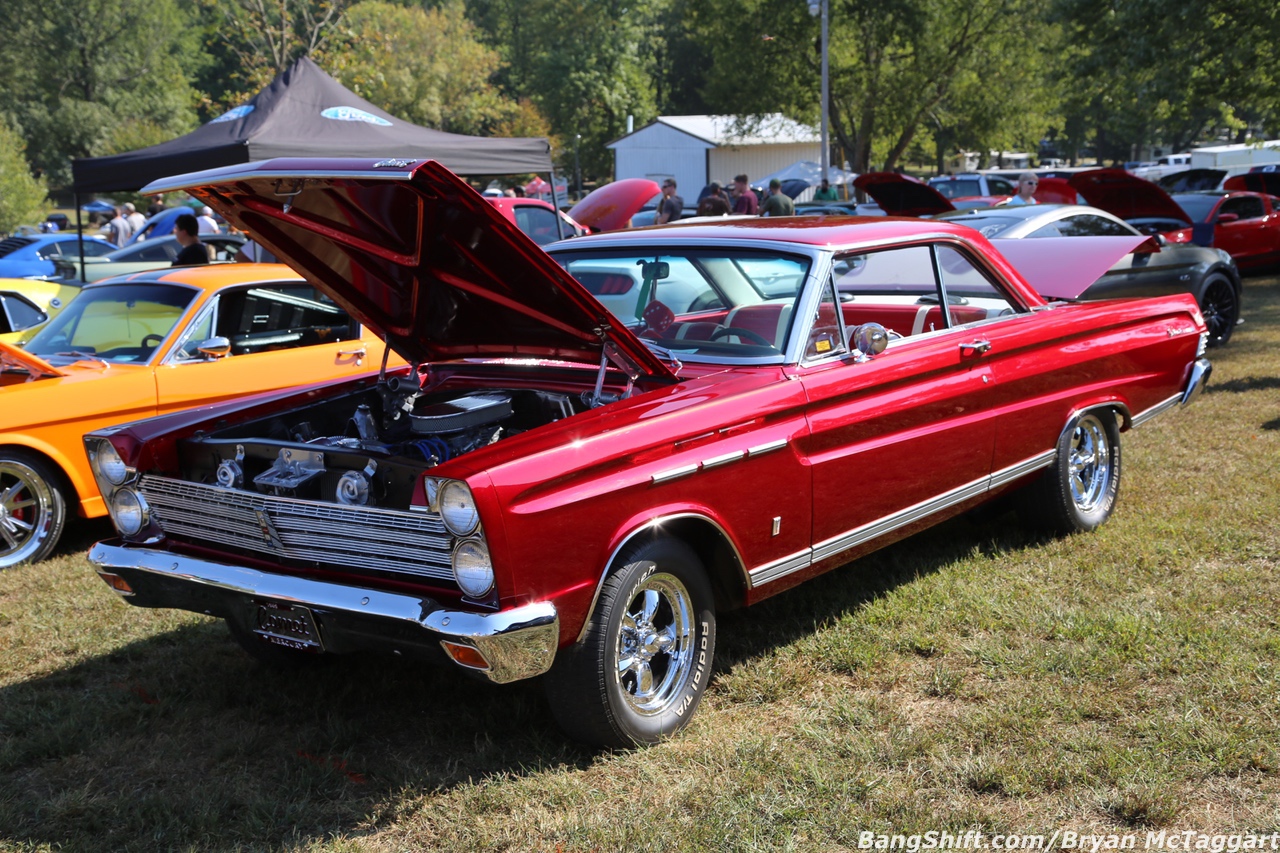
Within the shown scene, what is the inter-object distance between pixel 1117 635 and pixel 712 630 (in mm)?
1669

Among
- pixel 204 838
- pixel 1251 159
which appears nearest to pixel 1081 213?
pixel 204 838

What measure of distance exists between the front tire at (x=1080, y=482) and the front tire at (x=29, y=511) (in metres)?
5.03

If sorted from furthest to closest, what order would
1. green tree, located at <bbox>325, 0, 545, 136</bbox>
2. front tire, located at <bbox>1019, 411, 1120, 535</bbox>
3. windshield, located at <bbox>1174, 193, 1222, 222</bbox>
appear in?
green tree, located at <bbox>325, 0, 545, 136</bbox>, windshield, located at <bbox>1174, 193, 1222, 222</bbox>, front tire, located at <bbox>1019, 411, 1120, 535</bbox>

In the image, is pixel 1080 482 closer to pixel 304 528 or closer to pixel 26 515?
pixel 304 528

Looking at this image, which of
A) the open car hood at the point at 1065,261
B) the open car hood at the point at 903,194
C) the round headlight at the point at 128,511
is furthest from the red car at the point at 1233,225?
the round headlight at the point at 128,511

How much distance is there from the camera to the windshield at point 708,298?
4242 mm

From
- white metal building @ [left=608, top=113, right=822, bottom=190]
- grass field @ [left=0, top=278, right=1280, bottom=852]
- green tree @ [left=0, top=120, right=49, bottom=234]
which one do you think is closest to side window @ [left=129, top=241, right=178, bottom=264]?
grass field @ [left=0, top=278, right=1280, bottom=852]

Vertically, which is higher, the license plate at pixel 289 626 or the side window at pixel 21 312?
the side window at pixel 21 312

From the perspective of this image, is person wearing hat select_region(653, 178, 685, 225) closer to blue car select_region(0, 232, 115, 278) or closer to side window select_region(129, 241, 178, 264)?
side window select_region(129, 241, 178, 264)

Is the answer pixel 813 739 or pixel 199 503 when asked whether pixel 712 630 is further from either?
pixel 199 503

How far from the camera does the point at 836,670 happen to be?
13.9ft

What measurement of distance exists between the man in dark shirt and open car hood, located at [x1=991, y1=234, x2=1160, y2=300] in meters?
5.73

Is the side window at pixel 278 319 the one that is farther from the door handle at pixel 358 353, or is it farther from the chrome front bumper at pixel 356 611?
the chrome front bumper at pixel 356 611

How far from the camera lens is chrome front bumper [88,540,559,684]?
3.11 meters
